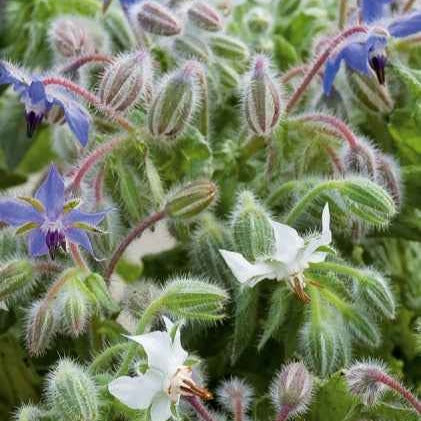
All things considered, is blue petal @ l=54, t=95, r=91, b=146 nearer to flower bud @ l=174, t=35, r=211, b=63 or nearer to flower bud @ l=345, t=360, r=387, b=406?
flower bud @ l=174, t=35, r=211, b=63

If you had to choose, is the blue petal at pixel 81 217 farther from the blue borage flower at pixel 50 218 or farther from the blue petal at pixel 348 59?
the blue petal at pixel 348 59

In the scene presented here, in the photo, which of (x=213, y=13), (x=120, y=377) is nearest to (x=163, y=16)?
(x=213, y=13)

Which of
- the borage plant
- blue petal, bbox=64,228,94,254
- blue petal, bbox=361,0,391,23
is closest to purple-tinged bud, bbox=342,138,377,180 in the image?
the borage plant

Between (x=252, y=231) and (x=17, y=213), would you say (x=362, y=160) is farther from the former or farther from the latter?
(x=17, y=213)

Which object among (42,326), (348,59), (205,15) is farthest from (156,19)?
(42,326)

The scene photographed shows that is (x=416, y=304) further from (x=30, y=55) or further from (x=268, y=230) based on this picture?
(x=30, y=55)

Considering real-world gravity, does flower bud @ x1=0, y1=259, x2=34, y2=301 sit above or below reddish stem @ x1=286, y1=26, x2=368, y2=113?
below
